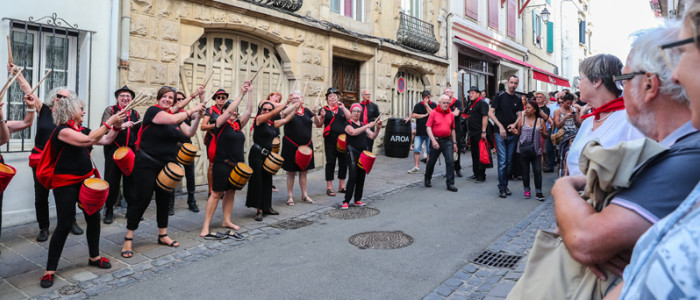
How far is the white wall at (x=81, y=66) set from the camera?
19.4 ft

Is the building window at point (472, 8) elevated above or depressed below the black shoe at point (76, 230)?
above

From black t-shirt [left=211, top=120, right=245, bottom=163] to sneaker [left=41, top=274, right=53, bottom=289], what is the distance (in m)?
2.06

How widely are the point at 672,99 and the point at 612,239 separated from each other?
0.50 metres

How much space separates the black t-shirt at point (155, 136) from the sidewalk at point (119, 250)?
3.44 feet

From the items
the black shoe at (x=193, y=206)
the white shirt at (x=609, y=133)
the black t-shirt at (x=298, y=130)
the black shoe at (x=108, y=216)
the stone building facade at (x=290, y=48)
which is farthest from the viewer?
the stone building facade at (x=290, y=48)

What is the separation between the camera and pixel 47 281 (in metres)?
3.92

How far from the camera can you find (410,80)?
15.3 m

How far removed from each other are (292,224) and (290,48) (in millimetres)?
5283

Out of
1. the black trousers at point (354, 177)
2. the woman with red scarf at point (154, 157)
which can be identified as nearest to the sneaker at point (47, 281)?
the woman with red scarf at point (154, 157)

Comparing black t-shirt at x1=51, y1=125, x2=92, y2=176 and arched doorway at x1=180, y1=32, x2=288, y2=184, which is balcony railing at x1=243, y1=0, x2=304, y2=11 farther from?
black t-shirt at x1=51, y1=125, x2=92, y2=176

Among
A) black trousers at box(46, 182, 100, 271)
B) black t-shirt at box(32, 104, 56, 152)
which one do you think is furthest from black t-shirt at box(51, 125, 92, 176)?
black t-shirt at box(32, 104, 56, 152)

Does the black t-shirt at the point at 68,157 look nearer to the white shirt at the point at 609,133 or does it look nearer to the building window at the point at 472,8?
the white shirt at the point at 609,133

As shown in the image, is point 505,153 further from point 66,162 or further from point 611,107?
point 66,162

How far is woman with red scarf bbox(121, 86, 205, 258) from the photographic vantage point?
4840 mm
